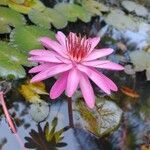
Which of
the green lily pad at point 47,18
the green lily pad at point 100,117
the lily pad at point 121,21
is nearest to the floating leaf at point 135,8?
the lily pad at point 121,21

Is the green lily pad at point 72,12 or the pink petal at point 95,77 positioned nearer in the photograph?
the pink petal at point 95,77

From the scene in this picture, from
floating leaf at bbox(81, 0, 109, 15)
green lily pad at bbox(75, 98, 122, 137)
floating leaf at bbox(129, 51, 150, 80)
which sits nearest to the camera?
green lily pad at bbox(75, 98, 122, 137)

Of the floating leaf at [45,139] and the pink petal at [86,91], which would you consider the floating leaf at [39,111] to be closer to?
the floating leaf at [45,139]

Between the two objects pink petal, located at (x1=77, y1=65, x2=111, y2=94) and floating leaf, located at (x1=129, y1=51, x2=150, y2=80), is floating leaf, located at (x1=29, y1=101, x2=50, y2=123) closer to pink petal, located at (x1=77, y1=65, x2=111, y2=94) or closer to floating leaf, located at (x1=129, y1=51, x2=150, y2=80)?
pink petal, located at (x1=77, y1=65, x2=111, y2=94)

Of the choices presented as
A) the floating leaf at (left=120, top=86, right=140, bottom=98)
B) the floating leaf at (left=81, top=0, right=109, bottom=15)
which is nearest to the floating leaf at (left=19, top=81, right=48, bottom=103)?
the floating leaf at (left=120, top=86, right=140, bottom=98)

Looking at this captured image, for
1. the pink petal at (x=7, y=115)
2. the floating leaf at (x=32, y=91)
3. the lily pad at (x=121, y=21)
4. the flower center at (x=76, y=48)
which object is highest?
the lily pad at (x=121, y=21)

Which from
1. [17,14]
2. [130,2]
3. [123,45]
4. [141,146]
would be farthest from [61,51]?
[130,2]

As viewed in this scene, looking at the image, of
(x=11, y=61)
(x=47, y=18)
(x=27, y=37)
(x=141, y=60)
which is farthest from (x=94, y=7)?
(x=11, y=61)
